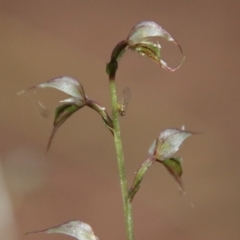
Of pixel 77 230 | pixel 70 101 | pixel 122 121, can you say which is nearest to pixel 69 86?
pixel 70 101

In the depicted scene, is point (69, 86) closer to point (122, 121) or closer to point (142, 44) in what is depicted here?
point (142, 44)

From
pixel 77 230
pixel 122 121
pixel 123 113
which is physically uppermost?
pixel 123 113

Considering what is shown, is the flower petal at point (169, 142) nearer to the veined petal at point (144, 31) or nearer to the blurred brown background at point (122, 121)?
the veined petal at point (144, 31)

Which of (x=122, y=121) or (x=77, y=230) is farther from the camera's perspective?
(x=122, y=121)

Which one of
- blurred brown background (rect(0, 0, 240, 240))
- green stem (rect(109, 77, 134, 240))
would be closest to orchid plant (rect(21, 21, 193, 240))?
green stem (rect(109, 77, 134, 240))

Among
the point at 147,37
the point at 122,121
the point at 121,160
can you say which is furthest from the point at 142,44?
the point at 122,121

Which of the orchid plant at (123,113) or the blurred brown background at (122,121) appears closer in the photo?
the orchid plant at (123,113)

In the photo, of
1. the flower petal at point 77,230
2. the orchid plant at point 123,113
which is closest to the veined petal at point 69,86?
the orchid plant at point 123,113

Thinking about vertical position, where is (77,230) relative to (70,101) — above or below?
below
